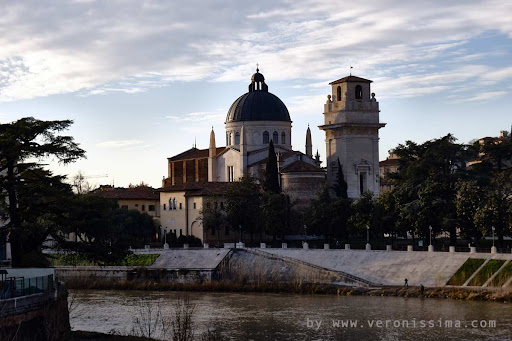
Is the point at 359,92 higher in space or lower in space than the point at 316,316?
higher

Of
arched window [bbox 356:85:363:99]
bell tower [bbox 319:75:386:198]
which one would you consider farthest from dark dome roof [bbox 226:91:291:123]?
arched window [bbox 356:85:363:99]

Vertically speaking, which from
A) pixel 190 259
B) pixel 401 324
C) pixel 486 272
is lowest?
pixel 401 324

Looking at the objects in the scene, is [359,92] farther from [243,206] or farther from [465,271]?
[465,271]

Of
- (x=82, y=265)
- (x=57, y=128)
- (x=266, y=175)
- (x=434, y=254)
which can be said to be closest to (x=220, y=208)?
(x=266, y=175)

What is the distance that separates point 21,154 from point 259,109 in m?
62.2

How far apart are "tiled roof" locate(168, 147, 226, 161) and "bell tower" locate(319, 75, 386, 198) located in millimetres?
17392

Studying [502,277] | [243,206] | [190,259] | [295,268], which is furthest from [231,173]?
[502,277]

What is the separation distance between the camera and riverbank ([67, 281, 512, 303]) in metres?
53.2

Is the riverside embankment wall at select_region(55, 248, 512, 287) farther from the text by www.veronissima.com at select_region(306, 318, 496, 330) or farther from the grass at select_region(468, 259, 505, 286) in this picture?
the text by www.veronissima.com at select_region(306, 318, 496, 330)

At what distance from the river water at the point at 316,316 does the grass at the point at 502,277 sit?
3.25m

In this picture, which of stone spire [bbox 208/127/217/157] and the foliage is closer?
the foliage

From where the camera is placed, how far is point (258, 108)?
101125mm

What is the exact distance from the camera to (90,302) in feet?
185

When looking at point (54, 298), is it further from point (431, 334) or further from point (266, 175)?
point (266, 175)
